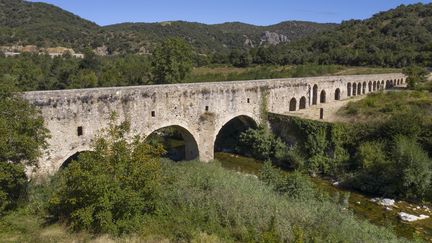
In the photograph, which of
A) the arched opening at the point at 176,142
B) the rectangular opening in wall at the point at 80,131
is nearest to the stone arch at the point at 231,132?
the arched opening at the point at 176,142

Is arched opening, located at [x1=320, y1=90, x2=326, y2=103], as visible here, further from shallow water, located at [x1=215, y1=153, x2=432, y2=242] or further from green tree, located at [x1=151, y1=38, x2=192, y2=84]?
shallow water, located at [x1=215, y1=153, x2=432, y2=242]

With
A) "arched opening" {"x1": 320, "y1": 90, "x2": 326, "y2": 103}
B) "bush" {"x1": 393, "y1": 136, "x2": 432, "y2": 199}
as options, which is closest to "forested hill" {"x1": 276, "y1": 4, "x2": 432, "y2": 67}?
"arched opening" {"x1": 320, "y1": 90, "x2": 326, "y2": 103}

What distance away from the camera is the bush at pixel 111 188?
9.76 m

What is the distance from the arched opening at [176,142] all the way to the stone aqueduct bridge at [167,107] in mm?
89

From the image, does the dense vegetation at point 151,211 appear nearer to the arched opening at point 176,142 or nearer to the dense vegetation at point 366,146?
the dense vegetation at point 366,146

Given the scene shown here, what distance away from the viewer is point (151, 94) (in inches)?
749

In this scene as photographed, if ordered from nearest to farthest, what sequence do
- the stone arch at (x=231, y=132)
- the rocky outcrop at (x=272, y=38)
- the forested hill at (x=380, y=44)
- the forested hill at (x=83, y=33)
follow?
the stone arch at (x=231, y=132)
the forested hill at (x=380, y=44)
the forested hill at (x=83, y=33)
the rocky outcrop at (x=272, y=38)

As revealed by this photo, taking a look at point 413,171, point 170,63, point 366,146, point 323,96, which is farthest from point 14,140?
point 323,96

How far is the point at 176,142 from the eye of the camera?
94.4ft

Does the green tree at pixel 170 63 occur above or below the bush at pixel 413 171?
above

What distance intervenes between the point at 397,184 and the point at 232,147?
11684 mm

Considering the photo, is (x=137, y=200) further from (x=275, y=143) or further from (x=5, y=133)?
(x=275, y=143)

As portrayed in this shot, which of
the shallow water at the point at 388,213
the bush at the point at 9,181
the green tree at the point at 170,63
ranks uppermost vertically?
the green tree at the point at 170,63

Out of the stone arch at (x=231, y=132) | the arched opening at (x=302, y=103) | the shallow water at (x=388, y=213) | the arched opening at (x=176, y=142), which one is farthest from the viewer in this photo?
the arched opening at (x=302, y=103)
